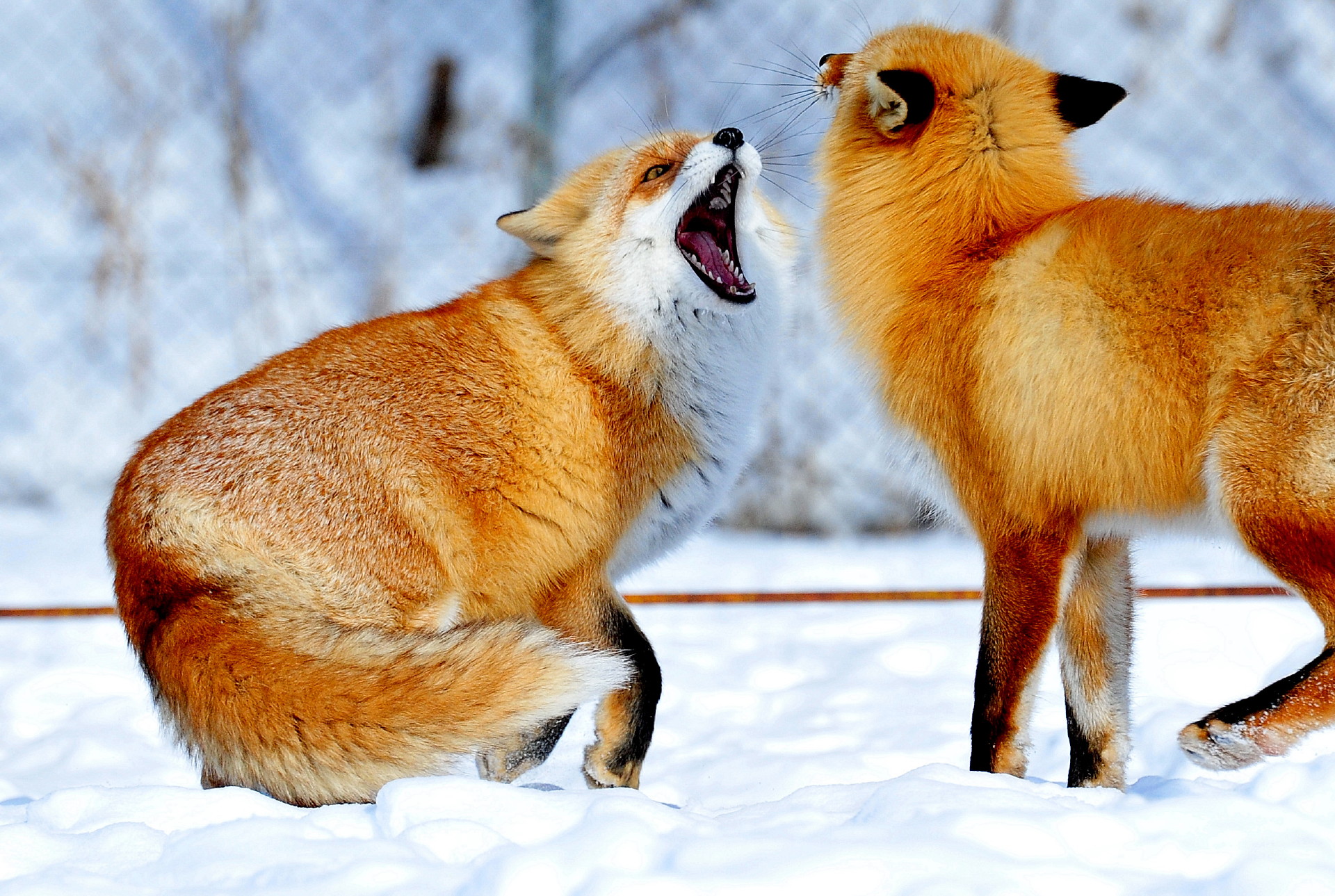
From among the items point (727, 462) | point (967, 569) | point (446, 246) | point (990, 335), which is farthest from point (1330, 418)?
point (446, 246)

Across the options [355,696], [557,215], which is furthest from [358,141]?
[355,696]

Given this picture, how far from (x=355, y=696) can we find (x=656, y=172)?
50.1 inches

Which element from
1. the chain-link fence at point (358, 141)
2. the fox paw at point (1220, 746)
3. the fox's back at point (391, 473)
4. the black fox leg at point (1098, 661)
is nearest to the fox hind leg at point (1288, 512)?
the fox paw at point (1220, 746)

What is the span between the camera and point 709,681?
308 centimetres

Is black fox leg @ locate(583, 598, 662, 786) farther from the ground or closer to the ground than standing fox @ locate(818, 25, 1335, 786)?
closer to the ground

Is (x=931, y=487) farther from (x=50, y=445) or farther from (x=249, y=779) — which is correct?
(x=50, y=445)

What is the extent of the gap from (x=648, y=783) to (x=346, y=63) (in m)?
4.21

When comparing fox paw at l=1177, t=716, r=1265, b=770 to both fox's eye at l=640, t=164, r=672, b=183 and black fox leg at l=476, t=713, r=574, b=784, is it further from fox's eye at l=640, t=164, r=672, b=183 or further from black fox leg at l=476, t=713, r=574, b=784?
fox's eye at l=640, t=164, r=672, b=183

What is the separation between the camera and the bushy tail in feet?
5.59

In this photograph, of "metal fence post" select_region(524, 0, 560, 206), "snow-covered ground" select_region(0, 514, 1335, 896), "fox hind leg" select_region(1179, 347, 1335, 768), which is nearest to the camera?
"snow-covered ground" select_region(0, 514, 1335, 896)

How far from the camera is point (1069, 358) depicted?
185 centimetres

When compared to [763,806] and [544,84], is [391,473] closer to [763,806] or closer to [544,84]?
[763,806]

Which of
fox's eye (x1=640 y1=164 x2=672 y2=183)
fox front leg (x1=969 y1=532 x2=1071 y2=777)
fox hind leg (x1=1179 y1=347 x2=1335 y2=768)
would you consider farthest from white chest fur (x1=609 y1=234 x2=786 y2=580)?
fox hind leg (x1=1179 y1=347 x2=1335 y2=768)

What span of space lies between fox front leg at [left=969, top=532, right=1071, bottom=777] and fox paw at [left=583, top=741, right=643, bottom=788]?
2.02 ft
